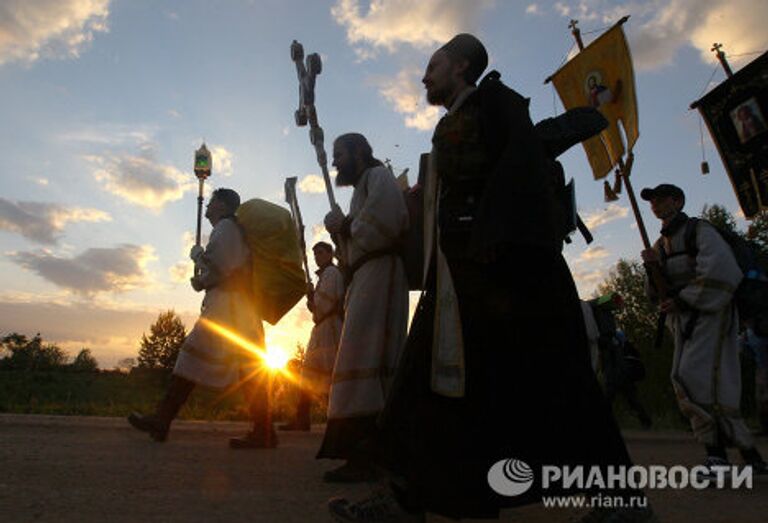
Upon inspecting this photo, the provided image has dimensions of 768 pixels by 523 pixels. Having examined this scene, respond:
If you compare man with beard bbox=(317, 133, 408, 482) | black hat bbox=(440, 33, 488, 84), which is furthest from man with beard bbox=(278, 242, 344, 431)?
black hat bbox=(440, 33, 488, 84)

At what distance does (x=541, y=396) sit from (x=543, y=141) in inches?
46.6

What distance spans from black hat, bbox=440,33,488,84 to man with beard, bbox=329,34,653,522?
1.09 ft

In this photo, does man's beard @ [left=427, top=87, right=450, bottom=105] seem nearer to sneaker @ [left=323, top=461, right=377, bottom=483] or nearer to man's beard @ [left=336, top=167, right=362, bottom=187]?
man's beard @ [left=336, top=167, right=362, bottom=187]

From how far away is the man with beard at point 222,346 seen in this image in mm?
5391

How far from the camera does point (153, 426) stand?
541cm

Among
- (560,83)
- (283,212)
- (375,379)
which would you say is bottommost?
(375,379)

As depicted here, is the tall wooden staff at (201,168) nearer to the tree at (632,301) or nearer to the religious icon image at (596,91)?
the religious icon image at (596,91)

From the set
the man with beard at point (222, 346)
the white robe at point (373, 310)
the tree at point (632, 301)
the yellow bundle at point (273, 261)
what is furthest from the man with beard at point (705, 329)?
the tree at point (632, 301)

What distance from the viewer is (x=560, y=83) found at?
388 inches

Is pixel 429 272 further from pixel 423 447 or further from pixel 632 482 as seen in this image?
pixel 632 482

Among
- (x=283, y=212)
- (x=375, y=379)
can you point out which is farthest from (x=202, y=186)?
(x=375, y=379)

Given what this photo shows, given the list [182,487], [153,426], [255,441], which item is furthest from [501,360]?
[153,426]

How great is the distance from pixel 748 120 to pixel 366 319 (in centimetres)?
1088

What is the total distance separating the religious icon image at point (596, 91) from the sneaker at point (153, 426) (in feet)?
22.0
